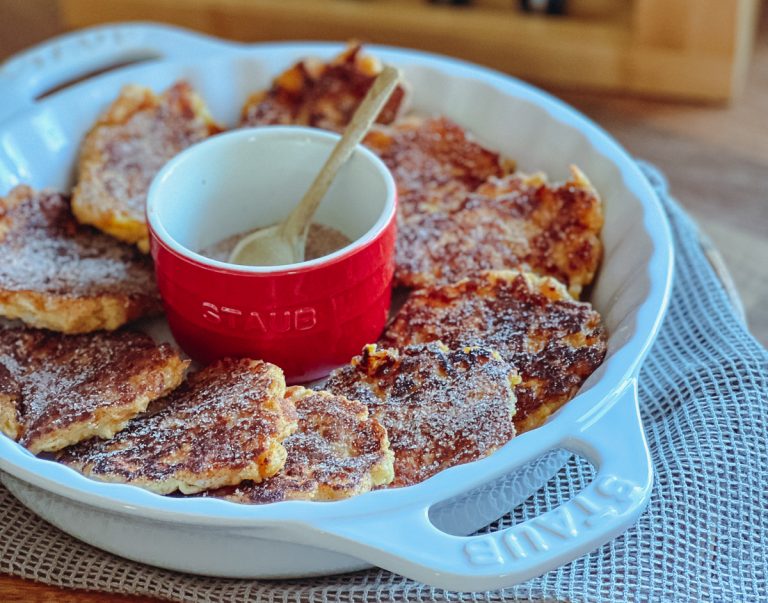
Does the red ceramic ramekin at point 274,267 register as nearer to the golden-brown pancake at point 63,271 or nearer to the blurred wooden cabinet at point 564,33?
the golden-brown pancake at point 63,271

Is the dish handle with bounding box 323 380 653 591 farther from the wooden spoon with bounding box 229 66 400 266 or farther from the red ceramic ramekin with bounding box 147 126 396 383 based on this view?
the wooden spoon with bounding box 229 66 400 266

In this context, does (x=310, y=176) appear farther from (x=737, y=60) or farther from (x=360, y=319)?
(x=737, y=60)

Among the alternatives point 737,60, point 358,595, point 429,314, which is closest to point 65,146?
point 429,314

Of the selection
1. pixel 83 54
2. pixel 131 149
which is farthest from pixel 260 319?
pixel 83 54

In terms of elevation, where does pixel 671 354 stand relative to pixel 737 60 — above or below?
below

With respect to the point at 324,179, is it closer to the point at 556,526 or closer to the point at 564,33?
the point at 556,526

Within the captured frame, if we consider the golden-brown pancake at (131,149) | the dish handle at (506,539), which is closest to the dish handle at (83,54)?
the golden-brown pancake at (131,149)

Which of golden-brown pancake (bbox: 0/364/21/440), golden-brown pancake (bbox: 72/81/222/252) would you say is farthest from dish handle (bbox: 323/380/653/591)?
golden-brown pancake (bbox: 72/81/222/252)
